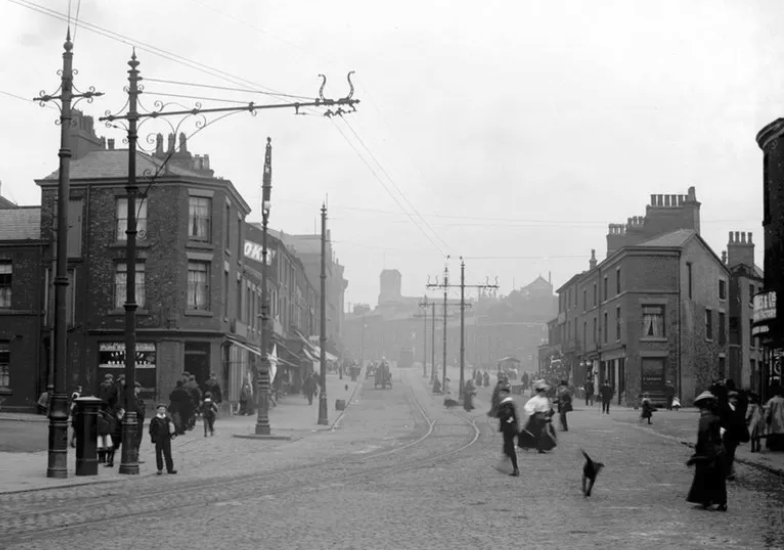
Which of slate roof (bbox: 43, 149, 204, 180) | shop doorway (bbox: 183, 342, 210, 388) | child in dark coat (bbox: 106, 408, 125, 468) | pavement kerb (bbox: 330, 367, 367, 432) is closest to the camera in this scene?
child in dark coat (bbox: 106, 408, 125, 468)

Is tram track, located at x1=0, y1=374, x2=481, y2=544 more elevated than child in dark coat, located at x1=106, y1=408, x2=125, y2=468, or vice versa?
child in dark coat, located at x1=106, y1=408, x2=125, y2=468

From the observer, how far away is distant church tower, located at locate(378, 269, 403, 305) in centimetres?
19550

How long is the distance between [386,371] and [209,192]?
33.1 metres

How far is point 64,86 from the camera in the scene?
19188mm

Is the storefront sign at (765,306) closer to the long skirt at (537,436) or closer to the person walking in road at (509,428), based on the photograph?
the long skirt at (537,436)

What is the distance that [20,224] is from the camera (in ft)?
148

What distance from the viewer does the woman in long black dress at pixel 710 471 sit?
15.0 meters

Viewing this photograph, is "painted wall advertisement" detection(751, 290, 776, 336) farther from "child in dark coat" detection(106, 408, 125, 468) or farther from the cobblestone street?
"child in dark coat" detection(106, 408, 125, 468)

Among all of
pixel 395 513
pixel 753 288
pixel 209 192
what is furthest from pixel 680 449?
pixel 753 288

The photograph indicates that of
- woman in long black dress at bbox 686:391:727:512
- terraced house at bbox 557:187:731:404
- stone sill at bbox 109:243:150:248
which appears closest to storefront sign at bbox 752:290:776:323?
woman in long black dress at bbox 686:391:727:512

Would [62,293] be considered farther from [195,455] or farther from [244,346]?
[244,346]

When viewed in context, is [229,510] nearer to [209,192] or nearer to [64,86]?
[64,86]

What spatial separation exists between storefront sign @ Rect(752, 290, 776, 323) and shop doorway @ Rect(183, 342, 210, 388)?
20981mm

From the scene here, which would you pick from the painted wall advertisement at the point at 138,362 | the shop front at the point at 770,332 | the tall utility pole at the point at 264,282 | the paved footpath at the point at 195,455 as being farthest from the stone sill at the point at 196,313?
the shop front at the point at 770,332
